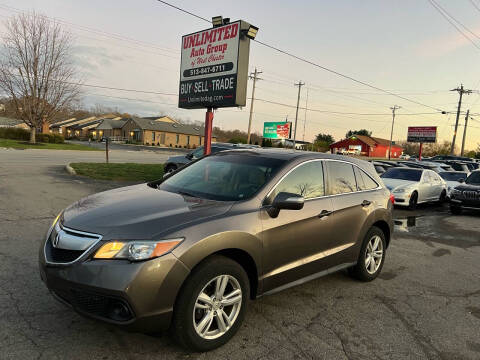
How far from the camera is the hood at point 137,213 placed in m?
2.76

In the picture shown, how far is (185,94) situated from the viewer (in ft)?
37.6

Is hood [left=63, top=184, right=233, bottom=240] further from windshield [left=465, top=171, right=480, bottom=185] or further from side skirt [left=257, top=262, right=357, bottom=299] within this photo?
windshield [left=465, top=171, right=480, bottom=185]

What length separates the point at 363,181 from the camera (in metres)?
4.86

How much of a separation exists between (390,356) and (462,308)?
5.55 feet

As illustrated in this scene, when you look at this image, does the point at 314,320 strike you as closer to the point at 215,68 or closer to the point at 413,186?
the point at 215,68

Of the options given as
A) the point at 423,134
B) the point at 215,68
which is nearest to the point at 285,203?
the point at 215,68

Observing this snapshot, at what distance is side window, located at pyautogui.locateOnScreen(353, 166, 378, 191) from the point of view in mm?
4773

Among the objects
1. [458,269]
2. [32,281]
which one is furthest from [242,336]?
[458,269]

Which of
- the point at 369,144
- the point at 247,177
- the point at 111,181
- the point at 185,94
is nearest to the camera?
the point at 247,177

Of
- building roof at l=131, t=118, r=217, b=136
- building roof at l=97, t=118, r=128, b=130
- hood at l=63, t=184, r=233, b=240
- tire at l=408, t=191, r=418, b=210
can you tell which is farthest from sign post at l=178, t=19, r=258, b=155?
building roof at l=97, t=118, r=128, b=130

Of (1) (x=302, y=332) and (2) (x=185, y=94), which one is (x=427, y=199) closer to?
(2) (x=185, y=94)

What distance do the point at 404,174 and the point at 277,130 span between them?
4862 centimetres

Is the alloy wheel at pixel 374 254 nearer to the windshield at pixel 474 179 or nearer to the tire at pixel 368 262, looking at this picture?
the tire at pixel 368 262

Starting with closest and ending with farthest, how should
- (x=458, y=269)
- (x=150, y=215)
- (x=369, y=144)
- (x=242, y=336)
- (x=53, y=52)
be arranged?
(x=150, y=215) → (x=242, y=336) → (x=458, y=269) → (x=53, y=52) → (x=369, y=144)
